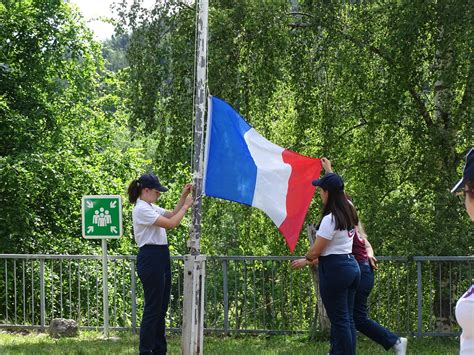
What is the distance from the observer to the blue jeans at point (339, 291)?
809 centimetres

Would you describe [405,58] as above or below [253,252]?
above

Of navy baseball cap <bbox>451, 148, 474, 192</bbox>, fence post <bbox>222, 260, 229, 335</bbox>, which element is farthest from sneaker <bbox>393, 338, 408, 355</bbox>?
navy baseball cap <bbox>451, 148, 474, 192</bbox>

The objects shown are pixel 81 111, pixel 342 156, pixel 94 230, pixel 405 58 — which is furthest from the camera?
pixel 81 111

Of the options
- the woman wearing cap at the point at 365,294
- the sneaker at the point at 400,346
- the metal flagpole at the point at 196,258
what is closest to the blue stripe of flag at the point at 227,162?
the metal flagpole at the point at 196,258

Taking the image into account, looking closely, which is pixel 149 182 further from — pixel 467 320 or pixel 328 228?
pixel 467 320

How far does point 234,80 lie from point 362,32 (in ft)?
7.47

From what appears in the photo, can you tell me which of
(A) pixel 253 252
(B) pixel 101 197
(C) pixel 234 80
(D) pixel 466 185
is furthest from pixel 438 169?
(D) pixel 466 185

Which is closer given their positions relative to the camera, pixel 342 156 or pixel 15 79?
pixel 342 156

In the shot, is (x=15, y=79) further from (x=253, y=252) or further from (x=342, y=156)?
(x=342, y=156)

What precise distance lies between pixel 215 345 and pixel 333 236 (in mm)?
3813

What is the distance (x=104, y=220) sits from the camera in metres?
12.3

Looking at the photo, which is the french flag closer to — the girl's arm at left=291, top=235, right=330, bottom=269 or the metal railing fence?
the girl's arm at left=291, top=235, right=330, bottom=269

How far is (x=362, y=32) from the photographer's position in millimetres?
14820

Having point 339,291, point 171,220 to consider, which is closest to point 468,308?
point 339,291
